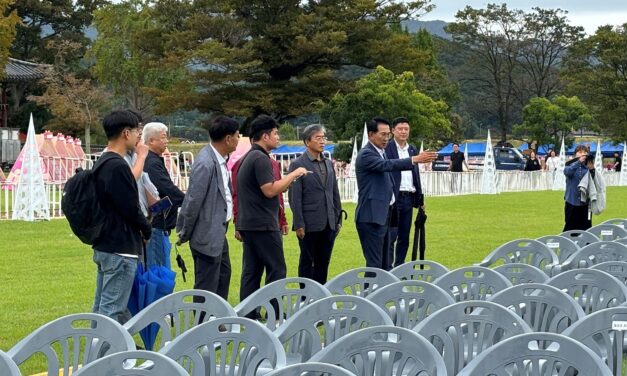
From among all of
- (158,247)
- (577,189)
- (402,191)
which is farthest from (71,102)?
(158,247)

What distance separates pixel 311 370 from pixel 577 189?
1204 centimetres

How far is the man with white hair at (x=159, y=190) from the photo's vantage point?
8.45 meters

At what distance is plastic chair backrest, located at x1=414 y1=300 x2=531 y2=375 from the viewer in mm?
4965

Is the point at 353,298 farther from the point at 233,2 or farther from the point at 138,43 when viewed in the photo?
the point at 138,43

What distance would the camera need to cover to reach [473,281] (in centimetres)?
670

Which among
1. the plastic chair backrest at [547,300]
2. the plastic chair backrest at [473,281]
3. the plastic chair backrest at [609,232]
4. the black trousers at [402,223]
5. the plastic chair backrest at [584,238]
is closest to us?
the plastic chair backrest at [547,300]

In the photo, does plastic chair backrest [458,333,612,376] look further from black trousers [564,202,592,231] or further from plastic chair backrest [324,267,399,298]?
black trousers [564,202,592,231]

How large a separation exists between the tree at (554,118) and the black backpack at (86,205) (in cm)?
5700

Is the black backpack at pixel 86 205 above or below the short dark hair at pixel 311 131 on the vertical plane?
below

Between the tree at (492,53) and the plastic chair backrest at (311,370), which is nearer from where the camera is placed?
the plastic chair backrest at (311,370)

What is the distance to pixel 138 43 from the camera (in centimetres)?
5075

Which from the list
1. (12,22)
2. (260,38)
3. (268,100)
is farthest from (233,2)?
(12,22)

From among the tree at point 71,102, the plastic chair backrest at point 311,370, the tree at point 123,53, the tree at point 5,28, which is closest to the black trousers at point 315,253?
the plastic chair backrest at point 311,370

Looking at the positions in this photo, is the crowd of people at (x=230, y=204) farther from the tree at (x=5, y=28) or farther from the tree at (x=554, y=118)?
the tree at (x=554, y=118)
